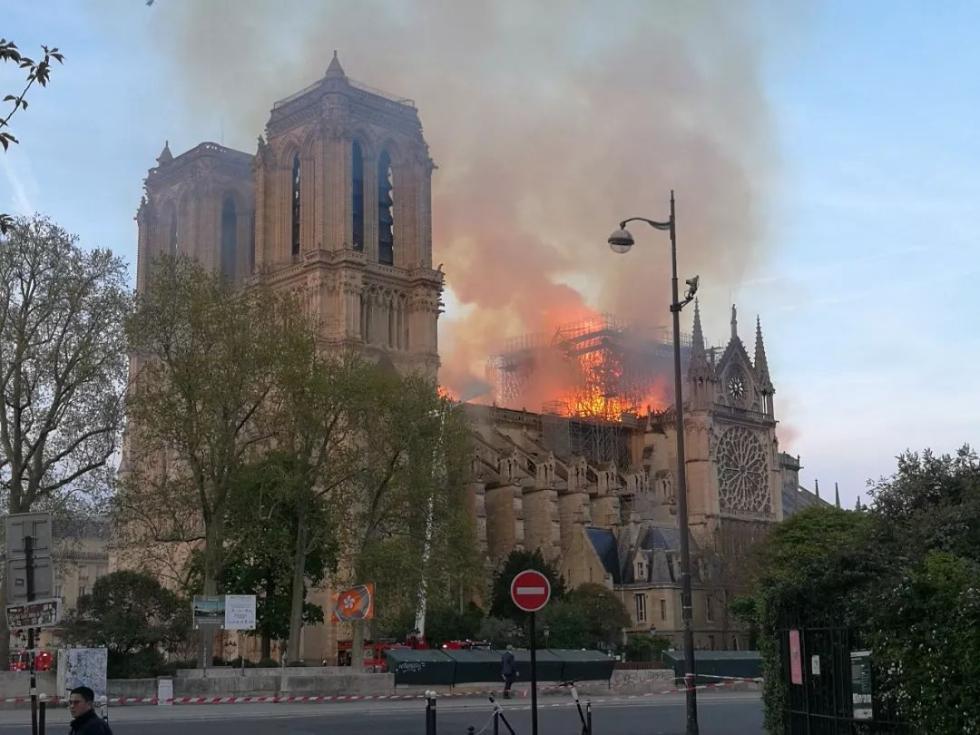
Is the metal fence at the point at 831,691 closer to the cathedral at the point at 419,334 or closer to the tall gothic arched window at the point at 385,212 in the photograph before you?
the cathedral at the point at 419,334

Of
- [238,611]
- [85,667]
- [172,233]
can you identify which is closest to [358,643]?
[238,611]

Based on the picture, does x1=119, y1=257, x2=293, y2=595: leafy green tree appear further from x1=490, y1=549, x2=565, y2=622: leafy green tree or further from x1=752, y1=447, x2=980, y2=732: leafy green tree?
x1=490, y1=549, x2=565, y2=622: leafy green tree

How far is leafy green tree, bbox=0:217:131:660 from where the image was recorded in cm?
3941

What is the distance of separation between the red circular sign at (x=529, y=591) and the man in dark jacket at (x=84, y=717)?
7.07 meters

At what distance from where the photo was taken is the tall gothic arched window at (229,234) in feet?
324

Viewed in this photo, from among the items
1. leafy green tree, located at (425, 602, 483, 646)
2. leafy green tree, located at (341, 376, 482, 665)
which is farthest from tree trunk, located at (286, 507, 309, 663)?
leafy green tree, located at (425, 602, 483, 646)

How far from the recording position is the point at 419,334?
8888 cm

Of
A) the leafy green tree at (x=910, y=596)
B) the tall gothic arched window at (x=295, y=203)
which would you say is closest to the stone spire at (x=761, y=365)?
the tall gothic arched window at (x=295, y=203)

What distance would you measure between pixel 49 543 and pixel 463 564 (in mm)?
36000

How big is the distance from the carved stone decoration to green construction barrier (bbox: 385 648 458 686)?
60720 millimetres

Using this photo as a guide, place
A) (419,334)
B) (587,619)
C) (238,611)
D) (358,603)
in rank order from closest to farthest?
1. (238,611)
2. (358,603)
3. (587,619)
4. (419,334)

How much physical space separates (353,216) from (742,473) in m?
37.9

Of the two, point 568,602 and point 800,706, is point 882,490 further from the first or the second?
point 568,602

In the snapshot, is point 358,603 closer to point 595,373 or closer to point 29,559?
point 29,559
